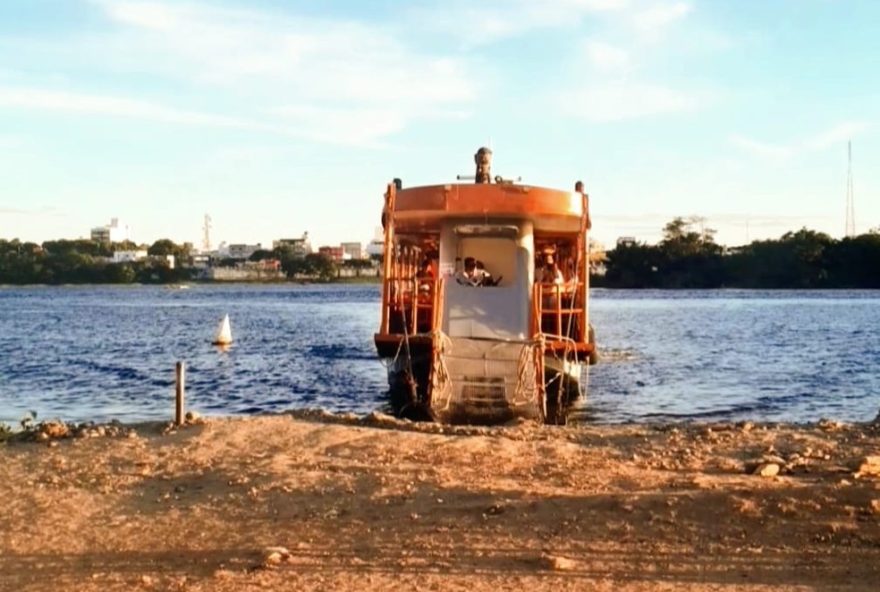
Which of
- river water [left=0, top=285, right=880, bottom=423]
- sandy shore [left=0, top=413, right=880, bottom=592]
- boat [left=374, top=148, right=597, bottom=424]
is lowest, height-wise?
river water [left=0, top=285, right=880, bottom=423]

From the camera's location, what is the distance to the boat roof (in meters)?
19.6

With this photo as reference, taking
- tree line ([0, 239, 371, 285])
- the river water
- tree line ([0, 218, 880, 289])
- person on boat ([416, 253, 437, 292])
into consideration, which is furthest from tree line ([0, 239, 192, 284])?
person on boat ([416, 253, 437, 292])

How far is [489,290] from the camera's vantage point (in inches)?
782

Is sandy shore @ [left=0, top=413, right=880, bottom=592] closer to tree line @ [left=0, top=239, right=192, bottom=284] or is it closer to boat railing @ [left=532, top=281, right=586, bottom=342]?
boat railing @ [left=532, top=281, right=586, bottom=342]

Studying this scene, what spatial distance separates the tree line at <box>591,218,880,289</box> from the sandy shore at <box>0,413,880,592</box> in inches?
5071

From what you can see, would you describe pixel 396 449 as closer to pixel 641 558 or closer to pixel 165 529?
pixel 165 529

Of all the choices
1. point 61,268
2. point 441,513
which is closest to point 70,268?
point 61,268

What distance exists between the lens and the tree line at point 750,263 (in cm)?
13388

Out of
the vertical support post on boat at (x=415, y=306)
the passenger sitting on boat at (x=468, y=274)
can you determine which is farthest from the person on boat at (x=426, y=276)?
the passenger sitting on boat at (x=468, y=274)

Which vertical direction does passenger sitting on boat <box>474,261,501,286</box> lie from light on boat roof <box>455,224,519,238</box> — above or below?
below

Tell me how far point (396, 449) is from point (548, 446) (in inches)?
73.5

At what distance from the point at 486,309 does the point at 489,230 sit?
5.40ft

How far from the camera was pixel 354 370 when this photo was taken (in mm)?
31703

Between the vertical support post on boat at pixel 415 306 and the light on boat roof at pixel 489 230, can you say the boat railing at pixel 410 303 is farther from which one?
the light on boat roof at pixel 489 230
